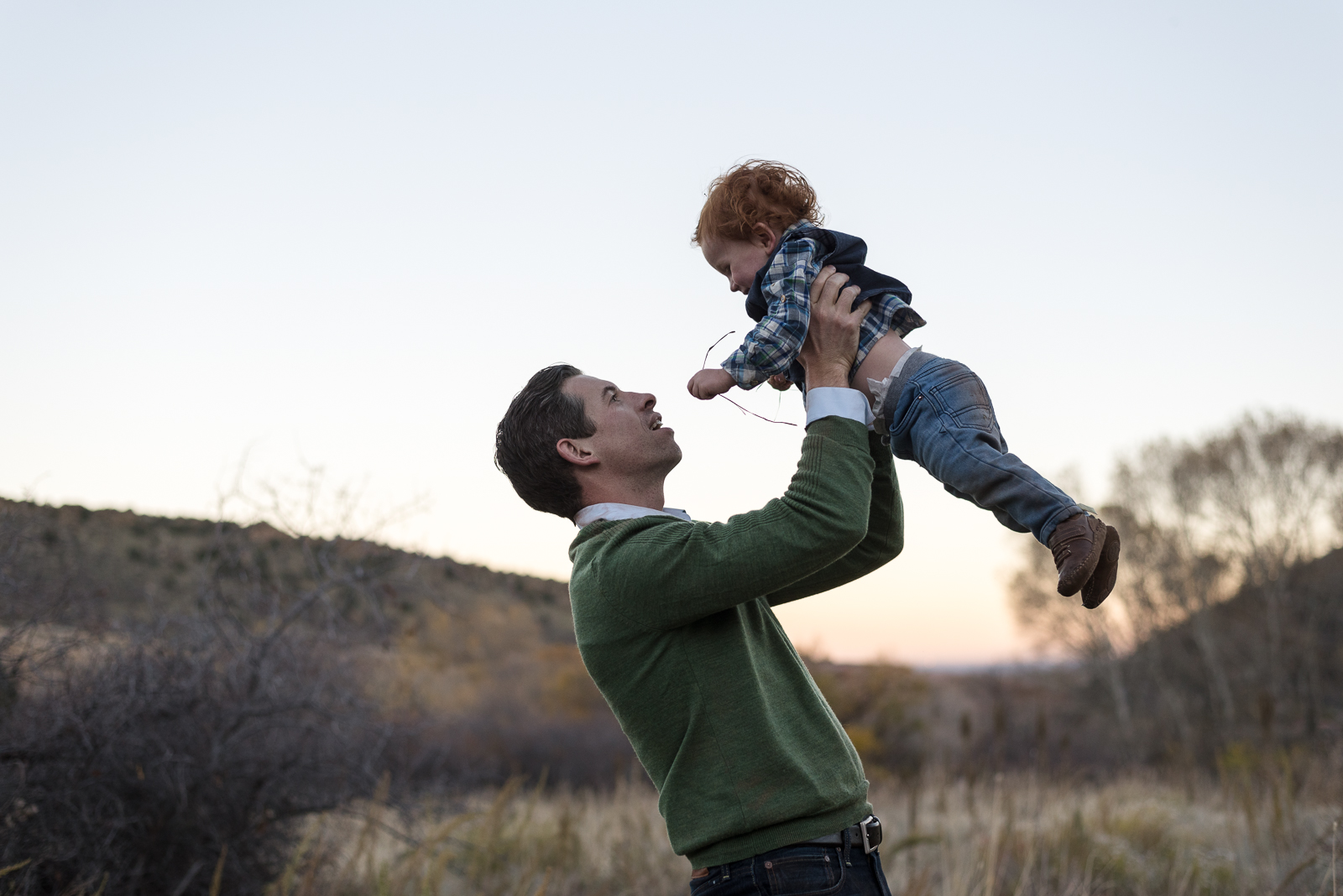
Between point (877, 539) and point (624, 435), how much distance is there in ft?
2.30

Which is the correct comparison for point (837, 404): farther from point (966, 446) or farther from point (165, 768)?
point (165, 768)

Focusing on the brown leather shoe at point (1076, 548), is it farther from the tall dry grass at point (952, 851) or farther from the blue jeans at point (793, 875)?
the tall dry grass at point (952, 851)

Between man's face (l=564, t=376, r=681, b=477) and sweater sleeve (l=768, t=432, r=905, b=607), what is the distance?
0.48m

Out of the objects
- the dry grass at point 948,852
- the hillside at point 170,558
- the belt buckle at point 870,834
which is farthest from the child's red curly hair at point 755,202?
the dry grass at point 948,852

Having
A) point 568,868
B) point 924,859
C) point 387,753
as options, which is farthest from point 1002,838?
point 387,753

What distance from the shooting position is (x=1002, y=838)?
6270mm

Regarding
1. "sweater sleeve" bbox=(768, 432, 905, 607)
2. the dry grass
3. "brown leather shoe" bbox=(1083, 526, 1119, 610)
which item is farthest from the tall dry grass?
"brown leather shoe" bbox=(1083, 526, 1119, 610)

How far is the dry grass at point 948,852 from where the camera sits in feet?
18.1

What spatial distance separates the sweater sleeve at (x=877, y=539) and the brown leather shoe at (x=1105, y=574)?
49cm

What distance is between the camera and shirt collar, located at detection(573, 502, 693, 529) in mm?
2279

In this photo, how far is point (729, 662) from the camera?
78.7 inches

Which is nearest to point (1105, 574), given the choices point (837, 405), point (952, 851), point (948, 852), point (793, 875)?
point (837, 405)

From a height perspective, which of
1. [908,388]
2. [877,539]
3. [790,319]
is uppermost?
[790,319]

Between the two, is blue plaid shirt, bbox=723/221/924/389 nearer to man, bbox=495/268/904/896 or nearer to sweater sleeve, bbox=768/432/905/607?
man, bbox=495/268/904/896
